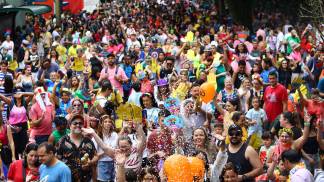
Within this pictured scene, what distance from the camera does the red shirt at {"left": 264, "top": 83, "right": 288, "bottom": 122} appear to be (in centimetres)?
1385

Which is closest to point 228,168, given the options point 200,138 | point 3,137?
point 200,138

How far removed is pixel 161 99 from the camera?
46.5ft

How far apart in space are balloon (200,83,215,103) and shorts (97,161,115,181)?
2741 mm

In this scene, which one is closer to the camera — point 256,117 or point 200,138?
point 200,138

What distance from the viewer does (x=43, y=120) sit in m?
12.5

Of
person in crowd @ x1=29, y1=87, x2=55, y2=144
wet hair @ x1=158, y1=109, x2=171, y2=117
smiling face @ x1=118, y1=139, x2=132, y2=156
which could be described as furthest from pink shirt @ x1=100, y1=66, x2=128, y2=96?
smiling face @ x1=118, y1=139, x2=132, y2=156

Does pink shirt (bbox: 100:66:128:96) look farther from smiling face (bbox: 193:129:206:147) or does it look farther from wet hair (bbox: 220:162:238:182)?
wet hair (bbox: 220:162:238:182)

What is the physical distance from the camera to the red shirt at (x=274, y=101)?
13.9m

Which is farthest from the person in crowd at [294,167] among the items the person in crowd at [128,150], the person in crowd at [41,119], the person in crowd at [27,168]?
the person in crowd at [41,119]

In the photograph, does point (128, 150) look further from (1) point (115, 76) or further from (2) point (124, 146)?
(1) point (115, 76)

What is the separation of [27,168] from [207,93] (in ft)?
14.7

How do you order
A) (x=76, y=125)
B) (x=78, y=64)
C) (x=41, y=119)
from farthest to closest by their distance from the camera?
(x=78, y=64), (x=41, y=119), (x=76, y=125)

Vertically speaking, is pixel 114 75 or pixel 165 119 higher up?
pixel 165 119

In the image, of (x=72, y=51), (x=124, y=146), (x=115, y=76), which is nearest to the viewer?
(x=124, y=146)
